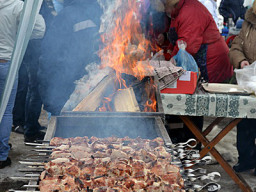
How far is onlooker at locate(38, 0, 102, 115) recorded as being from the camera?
13.6 feet

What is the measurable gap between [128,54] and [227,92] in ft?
4.36

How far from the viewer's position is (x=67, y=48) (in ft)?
14.1

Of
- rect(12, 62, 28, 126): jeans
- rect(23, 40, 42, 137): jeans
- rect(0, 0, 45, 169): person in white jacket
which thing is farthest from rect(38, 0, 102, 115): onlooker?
rect(12, 62, 28, 126): jeans

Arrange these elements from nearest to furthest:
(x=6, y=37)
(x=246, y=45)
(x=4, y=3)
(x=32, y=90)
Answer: (x=4, y=3) → (x=6, y=37) → (x=246, y=45) → (x=32, y=90)

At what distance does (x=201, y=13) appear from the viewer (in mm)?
4547

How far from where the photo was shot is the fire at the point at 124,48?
3725 millimetres

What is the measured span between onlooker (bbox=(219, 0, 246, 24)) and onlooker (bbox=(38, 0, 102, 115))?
5.96 meters

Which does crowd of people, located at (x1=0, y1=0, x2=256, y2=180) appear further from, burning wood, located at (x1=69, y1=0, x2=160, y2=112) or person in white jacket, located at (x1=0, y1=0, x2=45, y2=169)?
burning wood, located at (x1=69, y1=0, x2=160, y2=112)

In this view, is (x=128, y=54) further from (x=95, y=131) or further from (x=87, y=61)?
(x=95, y=131)

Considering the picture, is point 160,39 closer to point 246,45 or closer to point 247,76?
point 246,45

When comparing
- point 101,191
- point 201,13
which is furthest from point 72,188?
point 201,13

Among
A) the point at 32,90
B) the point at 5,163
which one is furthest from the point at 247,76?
the point at 5,163

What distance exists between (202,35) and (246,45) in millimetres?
635

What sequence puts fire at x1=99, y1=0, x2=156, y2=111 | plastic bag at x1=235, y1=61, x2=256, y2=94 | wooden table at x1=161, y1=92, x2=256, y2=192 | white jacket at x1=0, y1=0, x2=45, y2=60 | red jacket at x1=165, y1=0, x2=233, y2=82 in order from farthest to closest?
1. red jacket at x1=165, y1=0, x2=233, y2=82
2. white jacket at x1=0, y1=0, x2=45, y2=60
3. plastic bag at x1=235, y1=61, x2=256, y2=94
4. wooden table at x1=161, y1=92, x2=256, y2=192
5. fire at x1=99, y1=0, x2=156, y2=111
